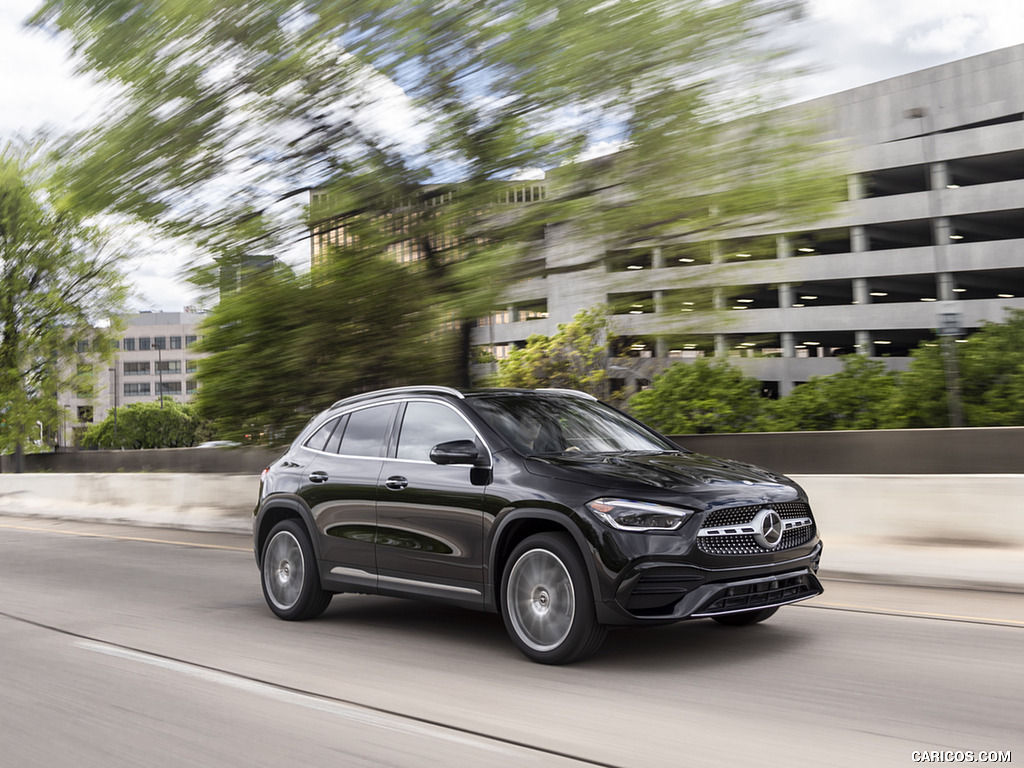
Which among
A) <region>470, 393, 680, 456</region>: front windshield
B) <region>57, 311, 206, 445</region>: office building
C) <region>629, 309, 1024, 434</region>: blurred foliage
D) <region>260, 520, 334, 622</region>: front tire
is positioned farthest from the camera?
<region>57, 311, 206, 445</region>: office building

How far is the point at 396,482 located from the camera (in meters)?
7.54

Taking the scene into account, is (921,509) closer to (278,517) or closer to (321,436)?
(321,436)

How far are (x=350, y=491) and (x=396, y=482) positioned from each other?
22.5 inches

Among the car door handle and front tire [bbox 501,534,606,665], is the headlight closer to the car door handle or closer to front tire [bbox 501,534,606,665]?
front tire [bbox 501,534,606,665]

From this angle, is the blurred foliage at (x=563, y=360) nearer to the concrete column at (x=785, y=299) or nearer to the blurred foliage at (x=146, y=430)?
the concrete column at (x=785, y=299)

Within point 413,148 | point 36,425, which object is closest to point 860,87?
point 36,425

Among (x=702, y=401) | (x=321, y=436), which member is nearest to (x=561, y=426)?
(x=321, y=436)

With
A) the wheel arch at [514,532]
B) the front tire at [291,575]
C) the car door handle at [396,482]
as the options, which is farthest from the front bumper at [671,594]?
the front tire at [291,575]

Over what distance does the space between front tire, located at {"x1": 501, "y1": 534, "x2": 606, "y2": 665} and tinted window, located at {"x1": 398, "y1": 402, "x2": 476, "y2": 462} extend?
3.65 feet

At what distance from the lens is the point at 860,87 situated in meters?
61.8

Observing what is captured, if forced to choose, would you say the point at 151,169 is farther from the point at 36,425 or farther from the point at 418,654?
the point at 36,425

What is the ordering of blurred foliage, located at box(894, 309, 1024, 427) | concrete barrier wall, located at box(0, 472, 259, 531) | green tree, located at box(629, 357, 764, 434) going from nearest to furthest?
1. concrete barrier wall, located at box(0, 472, 259, 531)
2. blurred foliage, located at box(894, 309, 1024, 427)
3. green tree, located at box(629, 357, 764, 434)

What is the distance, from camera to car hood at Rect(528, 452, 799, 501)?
6.27m

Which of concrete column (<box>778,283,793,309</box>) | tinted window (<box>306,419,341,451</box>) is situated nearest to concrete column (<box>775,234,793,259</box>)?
tinted window (<box>306,419,341,451</box>)
